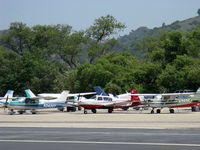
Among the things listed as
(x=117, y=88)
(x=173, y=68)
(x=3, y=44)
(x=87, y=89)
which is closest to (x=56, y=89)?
(x=87, y=89)

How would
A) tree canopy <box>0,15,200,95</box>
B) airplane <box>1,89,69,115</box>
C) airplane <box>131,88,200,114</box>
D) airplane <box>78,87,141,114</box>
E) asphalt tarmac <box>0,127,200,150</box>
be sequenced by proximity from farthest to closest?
1. tree canopy <box>0,15,200,95</box>
2. airplane <box>1,89,69,115</box>
3. airplane <box>78,87,141,114</box>
4. airplane <box>131,88,200,114</box>
5. asphalt tarmac <box>0,127,200,150</box>

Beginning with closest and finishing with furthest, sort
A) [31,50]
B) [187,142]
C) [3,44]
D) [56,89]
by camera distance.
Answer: [187,142] → [56,89] → [31,50] → [3,44]

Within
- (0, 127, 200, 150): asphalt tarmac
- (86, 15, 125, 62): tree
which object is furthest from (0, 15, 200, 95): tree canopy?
(0, 127, 200, 150): asphalt tarmac

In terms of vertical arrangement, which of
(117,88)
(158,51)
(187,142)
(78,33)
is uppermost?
(78,33)

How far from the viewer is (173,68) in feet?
253

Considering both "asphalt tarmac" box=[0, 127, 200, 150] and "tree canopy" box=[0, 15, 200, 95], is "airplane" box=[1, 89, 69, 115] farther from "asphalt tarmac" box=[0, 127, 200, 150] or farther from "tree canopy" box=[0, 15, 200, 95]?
"asphalt tarmac" box=[0, 127, 200, 150]

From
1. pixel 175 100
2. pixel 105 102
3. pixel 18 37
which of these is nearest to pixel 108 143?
pixel 175 100

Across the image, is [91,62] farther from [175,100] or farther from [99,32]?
[175,100]

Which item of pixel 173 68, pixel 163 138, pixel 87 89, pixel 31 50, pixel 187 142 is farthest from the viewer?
pixel 31 50

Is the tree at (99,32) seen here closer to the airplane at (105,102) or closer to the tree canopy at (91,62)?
the tree canopy at (91,62)

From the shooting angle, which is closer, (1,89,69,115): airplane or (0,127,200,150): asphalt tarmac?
(0,127,200,150): asphalt tarmac

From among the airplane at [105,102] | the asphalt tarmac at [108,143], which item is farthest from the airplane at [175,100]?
the asphalt tarmac at [108,143]

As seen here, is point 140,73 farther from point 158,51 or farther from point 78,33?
point 78,33

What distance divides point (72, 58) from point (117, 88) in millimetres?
32329
